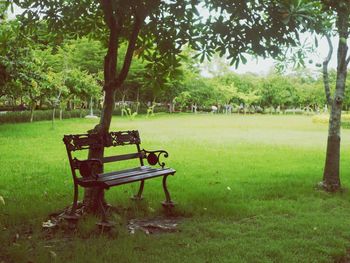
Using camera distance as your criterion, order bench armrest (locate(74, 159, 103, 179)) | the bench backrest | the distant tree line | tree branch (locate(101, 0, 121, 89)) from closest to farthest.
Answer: bench armrest (locate(74, 159, 103, 179)) → the bench backrest → tree branch (locate(101, 0, 121, 89)) → the distant tree line

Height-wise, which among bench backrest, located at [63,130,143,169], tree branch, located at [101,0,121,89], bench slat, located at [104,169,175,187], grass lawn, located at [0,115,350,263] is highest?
tree branch, located at [101,0,121,89]

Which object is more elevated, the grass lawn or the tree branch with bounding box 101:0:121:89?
the tree branch with bounding box 101:0:121:89

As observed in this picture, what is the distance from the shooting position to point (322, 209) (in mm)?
7344

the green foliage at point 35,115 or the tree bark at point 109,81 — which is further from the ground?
the tree bark at point 109,81

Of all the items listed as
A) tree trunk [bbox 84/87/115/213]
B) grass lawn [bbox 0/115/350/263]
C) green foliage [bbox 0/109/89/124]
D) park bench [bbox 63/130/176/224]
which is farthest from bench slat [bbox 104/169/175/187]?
green foliage [bbox 0/109/89/124]

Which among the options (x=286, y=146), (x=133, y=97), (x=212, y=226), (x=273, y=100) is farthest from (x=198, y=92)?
(x=212, y=226)

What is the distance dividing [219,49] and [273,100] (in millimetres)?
83517

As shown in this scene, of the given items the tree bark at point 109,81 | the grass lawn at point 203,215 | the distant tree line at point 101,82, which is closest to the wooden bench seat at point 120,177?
the tree bark at point 109,81

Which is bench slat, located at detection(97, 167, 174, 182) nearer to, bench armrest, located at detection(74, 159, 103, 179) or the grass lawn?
bench armrest, located at detection(74, 159, 103, 179)

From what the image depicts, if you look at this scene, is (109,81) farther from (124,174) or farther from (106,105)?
(124,174)

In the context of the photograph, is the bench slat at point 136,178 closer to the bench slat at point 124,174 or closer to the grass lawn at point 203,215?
the bench slat at point 124,174

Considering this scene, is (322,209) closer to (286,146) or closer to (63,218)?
(63,218)

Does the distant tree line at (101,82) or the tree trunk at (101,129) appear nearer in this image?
the tree trunk at (101,129)

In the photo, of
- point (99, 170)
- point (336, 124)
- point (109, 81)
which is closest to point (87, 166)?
point (99, 170)
